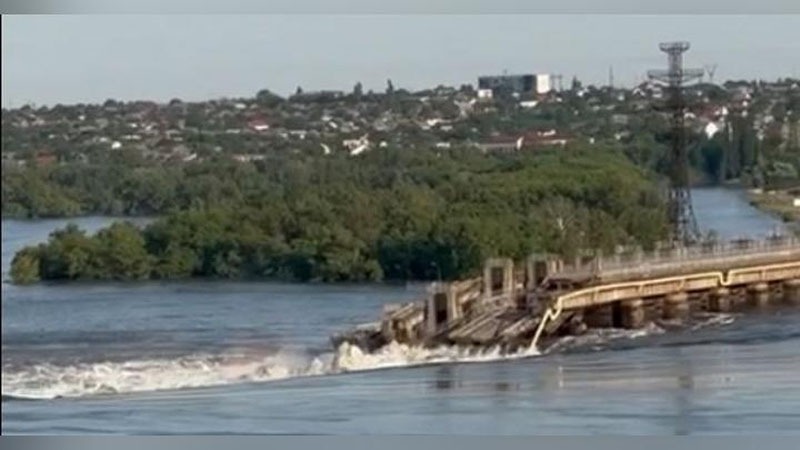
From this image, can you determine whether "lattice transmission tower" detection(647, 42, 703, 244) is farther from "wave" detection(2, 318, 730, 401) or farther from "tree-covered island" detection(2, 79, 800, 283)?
"wave" detection(2, 318, 730, 401)

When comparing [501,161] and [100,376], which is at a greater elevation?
[501,161]

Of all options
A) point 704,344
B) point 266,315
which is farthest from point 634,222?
point 266,315

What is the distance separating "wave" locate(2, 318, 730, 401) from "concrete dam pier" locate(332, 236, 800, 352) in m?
0.04

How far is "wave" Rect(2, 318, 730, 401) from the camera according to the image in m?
8.76

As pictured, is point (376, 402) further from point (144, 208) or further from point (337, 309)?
point (144, 208)

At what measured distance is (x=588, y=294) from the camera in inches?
347

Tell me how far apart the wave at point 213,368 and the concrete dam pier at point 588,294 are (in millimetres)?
41

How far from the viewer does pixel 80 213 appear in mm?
8797

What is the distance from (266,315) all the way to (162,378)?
363 mm

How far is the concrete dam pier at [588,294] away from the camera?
8.78 m

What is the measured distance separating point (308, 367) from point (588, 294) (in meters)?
0.86

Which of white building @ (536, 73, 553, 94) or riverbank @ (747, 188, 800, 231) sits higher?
white building @ (536, 73, 553, 94)

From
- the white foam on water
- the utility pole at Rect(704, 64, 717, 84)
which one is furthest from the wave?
the utility pole at Rect(704, 64, 717, 84)

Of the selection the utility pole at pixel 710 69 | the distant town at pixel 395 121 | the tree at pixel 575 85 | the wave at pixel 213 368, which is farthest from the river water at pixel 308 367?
the tree at pixel 575 85
